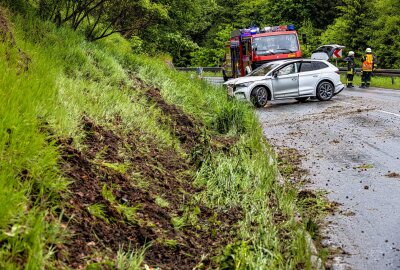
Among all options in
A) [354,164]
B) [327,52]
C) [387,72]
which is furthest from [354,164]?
[327,52]

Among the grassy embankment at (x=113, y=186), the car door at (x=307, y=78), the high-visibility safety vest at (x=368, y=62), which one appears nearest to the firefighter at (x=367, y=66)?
the high-visibility safety vest at (x=368, y=62)

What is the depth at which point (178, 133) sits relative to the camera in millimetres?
8148

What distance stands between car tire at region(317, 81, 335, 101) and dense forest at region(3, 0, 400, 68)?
4875 millimetres

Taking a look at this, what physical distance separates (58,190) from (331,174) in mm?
5396

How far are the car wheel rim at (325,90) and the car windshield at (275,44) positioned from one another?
3.41 m

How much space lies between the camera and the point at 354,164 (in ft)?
29.2

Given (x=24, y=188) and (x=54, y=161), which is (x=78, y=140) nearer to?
(x=54, y=161)

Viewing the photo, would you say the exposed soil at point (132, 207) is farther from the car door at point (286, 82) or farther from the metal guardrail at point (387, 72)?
the metal guardrail at point (387, 72)

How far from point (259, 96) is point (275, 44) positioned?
4.69m

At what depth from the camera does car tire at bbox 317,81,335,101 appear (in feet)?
62.6

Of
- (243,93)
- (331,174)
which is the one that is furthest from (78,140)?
(243,93)

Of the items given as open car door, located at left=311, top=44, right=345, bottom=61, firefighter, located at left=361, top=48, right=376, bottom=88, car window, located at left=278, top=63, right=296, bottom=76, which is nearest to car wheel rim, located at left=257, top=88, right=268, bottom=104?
car window, located at left=278, top=63, right=296, bottom=76

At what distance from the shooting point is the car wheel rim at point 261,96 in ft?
59.9

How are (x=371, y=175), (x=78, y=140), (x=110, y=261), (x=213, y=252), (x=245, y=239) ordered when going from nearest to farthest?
(x=110, y=261) < (x=213, y=252) < (x=245, y=239) < (x=78, y=140) < (x=371, y=175)
